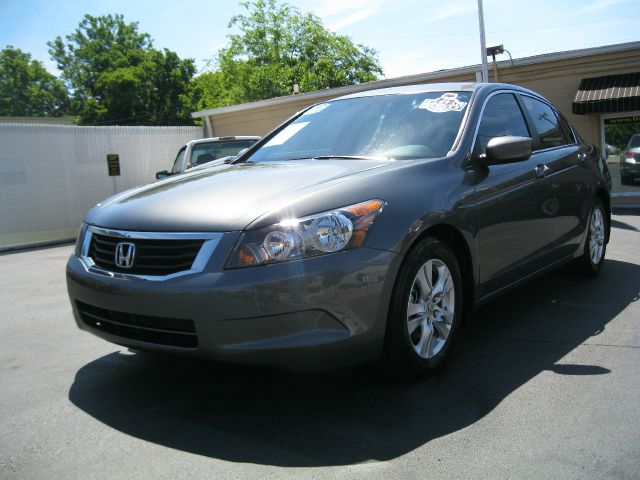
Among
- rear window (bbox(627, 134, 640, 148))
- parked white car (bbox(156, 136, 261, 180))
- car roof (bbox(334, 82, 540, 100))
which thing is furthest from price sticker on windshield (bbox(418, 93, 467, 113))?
rear window (bbox(627, 134, 640, 148))

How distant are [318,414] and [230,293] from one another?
75cm

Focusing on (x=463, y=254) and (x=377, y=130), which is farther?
(x=377, y=130)

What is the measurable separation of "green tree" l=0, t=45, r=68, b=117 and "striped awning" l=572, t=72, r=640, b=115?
6719 centimetres

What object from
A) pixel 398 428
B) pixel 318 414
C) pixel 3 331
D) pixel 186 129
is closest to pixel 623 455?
pixel 398 428

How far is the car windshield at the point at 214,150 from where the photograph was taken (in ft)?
39.2

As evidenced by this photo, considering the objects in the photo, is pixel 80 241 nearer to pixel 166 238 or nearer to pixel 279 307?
pixel 166 238

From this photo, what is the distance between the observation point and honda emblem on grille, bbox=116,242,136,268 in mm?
3043

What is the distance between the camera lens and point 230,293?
9.07 ft

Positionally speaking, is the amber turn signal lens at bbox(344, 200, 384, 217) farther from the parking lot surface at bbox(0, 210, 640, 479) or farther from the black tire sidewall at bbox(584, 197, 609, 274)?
the black tire sidewall at bbox(584, 197, 609, 274)

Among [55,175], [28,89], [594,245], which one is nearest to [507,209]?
[594,245]

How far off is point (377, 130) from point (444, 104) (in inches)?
18.5

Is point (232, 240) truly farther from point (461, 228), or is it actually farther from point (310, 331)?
point (461, 228)

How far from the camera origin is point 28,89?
238ft

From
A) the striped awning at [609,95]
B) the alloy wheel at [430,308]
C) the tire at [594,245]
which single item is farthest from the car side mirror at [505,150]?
the striped awning at [609,95]
